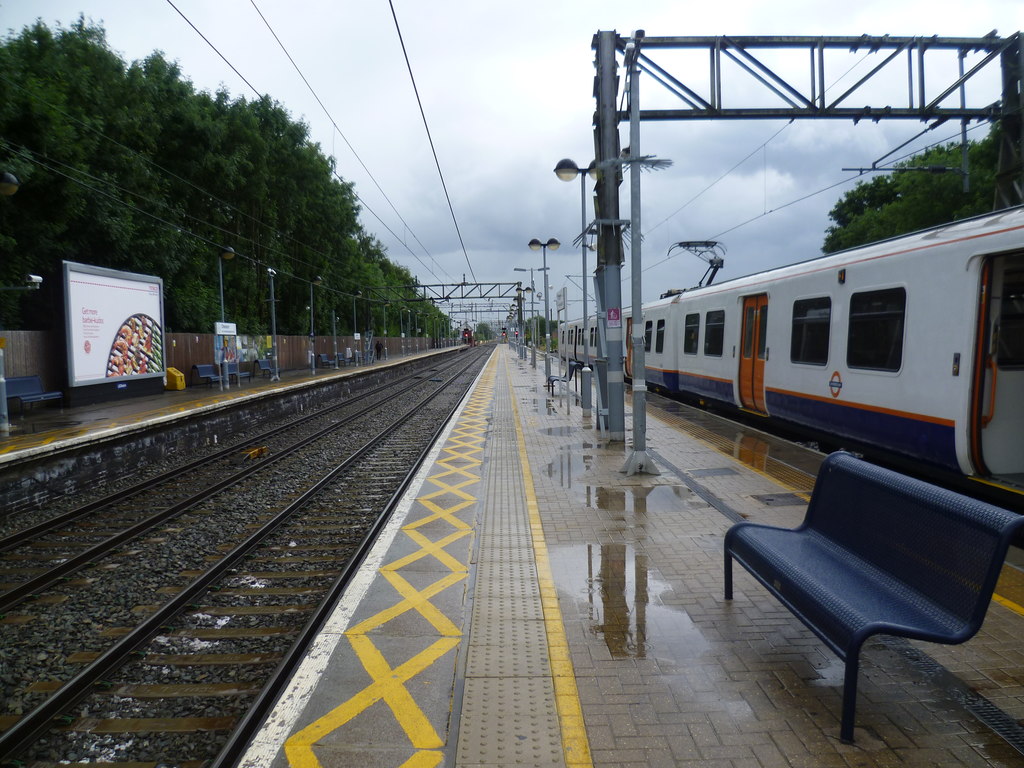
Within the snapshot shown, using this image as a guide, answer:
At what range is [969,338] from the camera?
20.5ft

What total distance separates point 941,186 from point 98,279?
33184 millimetres

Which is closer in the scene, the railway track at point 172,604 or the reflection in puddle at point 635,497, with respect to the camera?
the railway track at point 172,604

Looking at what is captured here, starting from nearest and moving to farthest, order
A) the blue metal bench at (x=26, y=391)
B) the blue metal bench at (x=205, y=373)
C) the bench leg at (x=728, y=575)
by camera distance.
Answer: the bench leg at (x=728, y=575) < the blue metal bench at (x=26, y=391) < the blue metal bench at (x=205, y=373)

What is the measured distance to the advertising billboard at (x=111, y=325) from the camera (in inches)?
619

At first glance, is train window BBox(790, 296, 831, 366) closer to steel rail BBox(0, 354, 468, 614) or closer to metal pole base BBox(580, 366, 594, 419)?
metal pole base BBox(580, 366, 594, 419)

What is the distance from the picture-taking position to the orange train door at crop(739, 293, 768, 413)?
11.4m

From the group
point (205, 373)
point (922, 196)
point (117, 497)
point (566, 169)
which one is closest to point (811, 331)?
point (566, 169)

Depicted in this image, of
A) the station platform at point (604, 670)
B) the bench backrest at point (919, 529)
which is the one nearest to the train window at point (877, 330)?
the station platform at point (604, 670)

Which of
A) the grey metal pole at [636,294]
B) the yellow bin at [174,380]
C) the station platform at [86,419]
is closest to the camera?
the grey metal pole at [636,294]

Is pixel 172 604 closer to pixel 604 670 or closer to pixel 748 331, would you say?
pixel 604 670

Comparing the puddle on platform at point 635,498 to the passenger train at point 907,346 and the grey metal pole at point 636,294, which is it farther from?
the passenger train at point 907,346

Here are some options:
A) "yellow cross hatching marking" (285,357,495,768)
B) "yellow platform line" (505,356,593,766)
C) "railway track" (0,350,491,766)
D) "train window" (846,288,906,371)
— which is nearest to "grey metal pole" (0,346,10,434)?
"railway track" (0,350,491,766)

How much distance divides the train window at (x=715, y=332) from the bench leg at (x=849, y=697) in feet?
35.5

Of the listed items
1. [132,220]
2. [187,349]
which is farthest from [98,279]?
[132,220]
